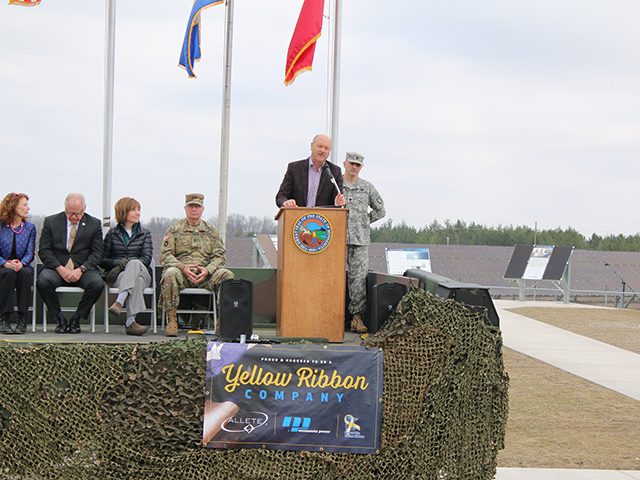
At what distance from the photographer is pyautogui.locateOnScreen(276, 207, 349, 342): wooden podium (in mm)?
6555

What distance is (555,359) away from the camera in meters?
15.2

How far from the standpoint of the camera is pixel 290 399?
543 centimetres

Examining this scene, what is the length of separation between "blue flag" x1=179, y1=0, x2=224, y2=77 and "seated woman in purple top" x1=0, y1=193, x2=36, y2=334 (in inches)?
244

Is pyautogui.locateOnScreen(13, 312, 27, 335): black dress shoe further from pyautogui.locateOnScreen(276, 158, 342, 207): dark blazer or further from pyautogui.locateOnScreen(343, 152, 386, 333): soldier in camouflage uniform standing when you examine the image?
pyautogui.locateOnScreen(343, 152, 386, 333): soldier in camouflage uniform standing

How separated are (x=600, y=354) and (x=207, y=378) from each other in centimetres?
1186

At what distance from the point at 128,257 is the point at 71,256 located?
1.60ft

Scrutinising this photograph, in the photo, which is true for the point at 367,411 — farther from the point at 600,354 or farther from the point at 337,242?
the point at 600,354

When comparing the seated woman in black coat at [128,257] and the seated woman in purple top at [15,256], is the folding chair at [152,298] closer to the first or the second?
the seated woman in black coat at [128,257]

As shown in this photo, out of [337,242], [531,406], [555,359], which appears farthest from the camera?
[555,359]

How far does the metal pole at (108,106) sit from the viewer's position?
1098cm

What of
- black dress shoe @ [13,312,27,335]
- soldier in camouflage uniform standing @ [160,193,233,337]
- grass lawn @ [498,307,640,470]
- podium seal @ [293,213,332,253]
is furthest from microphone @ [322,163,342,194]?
grass lawn @ [498,307,640,470]

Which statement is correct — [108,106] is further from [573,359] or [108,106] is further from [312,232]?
[573,359]

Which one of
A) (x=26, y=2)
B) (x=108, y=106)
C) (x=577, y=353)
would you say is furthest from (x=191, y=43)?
(x=577, y=353)

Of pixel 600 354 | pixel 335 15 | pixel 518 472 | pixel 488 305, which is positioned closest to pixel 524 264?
pixel 600 354
